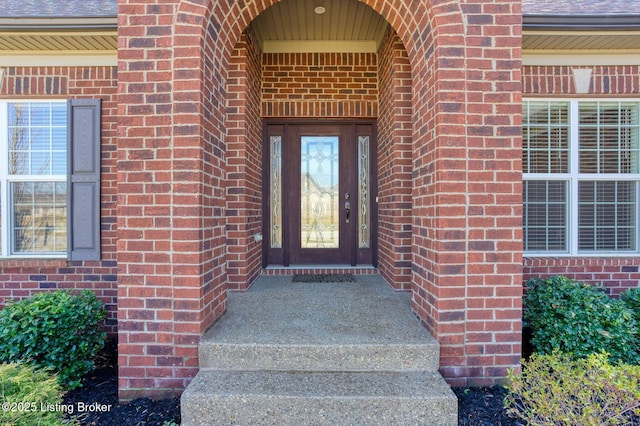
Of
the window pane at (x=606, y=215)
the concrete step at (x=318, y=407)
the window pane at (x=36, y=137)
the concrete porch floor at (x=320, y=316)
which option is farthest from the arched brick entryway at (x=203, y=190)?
the window pane at (x=606, y=215)

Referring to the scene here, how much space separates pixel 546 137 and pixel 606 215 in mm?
1098

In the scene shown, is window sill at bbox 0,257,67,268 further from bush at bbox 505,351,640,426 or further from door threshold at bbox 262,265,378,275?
bush at bbox 505,351,640,426

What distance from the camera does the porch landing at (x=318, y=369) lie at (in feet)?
6.82

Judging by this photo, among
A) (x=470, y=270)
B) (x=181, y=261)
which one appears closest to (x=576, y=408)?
(x=470, y=270)

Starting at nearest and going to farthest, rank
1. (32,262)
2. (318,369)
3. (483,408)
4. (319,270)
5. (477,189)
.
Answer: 1. (483,408)
2. (318,369)
3. (477,189)
4. (32,262)
5. (319,270)

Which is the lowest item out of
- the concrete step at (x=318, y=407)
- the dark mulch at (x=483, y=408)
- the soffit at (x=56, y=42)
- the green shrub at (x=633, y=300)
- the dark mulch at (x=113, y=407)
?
the dark mulch at (x=113, y=407)

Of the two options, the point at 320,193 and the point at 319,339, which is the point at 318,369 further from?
the point at 320,193

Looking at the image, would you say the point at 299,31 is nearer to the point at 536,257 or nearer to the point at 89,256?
the point at 89,256

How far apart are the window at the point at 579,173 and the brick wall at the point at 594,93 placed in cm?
16

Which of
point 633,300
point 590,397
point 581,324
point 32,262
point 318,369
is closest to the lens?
point 590,397

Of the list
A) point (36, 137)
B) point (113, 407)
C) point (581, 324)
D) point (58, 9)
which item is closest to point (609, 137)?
point (581, 324)

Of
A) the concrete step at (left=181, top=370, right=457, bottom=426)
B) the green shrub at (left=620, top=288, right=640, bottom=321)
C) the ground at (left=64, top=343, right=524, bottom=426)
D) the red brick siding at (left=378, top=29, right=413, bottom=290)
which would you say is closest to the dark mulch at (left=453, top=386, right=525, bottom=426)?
the ground at (left=64, top=343, right=524, bottom=426)

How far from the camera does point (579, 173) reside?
3.74 metres

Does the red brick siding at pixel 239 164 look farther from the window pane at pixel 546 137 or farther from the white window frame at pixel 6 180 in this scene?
the window pane at pixel 546 137
